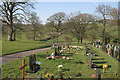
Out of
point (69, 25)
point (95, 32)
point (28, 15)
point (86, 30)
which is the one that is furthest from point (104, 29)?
point (28, 15)

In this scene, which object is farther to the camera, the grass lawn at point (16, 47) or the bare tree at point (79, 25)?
the bare tree at point (79, 25)

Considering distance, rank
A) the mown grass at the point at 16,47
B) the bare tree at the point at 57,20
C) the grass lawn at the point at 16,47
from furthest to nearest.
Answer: the bare tree at the point at 57,20
the mown grass at the point at 16,47
the grass lawn at the point at 16,47

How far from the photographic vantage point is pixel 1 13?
24.1 m

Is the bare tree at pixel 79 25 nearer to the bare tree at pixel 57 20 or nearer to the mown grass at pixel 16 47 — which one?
the bare tree at pixel 57 20

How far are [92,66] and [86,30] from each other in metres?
18.7

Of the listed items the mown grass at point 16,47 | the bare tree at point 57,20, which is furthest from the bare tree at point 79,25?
the mown grass at point 16,47

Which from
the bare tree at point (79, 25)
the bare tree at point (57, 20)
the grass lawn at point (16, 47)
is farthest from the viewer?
the bare tree at point (57, 20)

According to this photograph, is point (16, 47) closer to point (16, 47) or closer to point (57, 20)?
point (16, 47)

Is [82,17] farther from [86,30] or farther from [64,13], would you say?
[64,13]

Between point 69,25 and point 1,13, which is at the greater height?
point 1,13

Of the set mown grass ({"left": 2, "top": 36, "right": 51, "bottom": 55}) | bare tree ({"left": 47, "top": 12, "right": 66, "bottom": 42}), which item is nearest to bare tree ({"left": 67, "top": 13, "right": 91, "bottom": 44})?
bare tree ({"left": 47, "top": 12, "right": 66, "bottom": 42})

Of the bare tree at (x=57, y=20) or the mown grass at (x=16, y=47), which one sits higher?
the bare tree at (x=57, y=20)

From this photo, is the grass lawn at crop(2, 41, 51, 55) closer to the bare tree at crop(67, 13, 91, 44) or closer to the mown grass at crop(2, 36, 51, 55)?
the mown grass at crop(2, 36, 51, 55)

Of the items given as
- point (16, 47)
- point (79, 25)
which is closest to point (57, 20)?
point (79, 25)
